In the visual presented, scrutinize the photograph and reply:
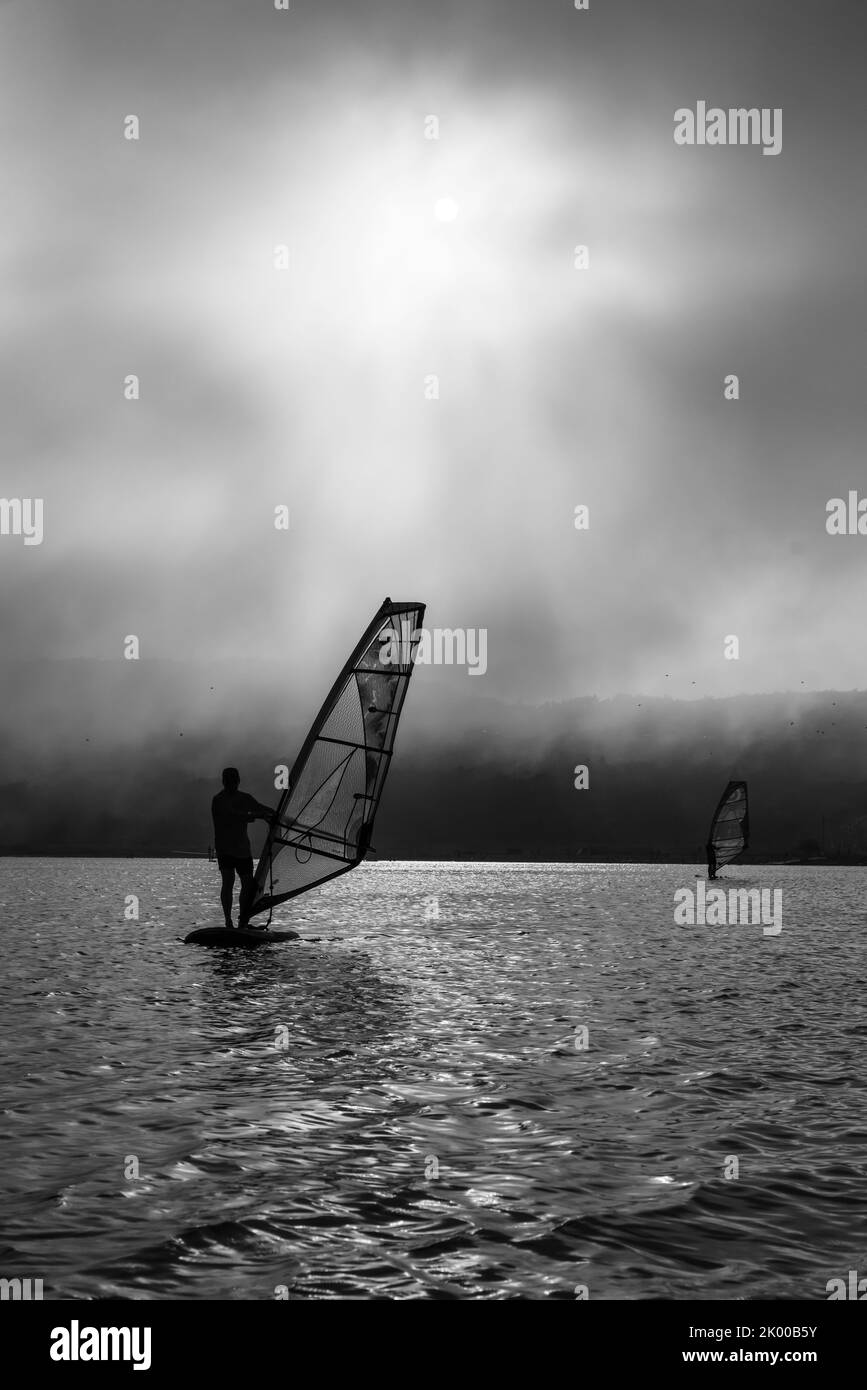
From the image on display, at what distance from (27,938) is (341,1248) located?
68.3 ft

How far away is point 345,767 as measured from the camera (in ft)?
62.7

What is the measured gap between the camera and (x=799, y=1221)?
5.40 m

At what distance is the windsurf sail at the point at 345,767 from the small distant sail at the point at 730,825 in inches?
1817

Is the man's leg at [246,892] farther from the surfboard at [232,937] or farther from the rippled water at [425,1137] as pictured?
the rippled water at [425,1137]

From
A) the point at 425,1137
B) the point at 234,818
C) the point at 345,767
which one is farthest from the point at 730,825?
the point at 425,1137

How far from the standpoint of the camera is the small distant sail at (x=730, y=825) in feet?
209

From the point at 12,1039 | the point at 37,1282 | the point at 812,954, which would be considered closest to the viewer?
the point at 37,1282

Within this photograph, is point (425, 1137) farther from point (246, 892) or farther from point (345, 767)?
point (246, 892)

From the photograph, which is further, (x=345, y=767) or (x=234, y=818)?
(x=345, y=767)

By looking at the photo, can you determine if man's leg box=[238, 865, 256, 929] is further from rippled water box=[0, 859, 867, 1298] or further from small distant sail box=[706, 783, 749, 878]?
small distant sail box=[706, 783, 749, 878]

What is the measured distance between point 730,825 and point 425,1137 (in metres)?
62.5

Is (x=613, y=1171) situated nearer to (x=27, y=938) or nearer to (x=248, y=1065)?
(x=248, y=1065)

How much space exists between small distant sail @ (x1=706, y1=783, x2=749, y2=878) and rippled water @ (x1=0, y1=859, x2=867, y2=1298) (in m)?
49.5
